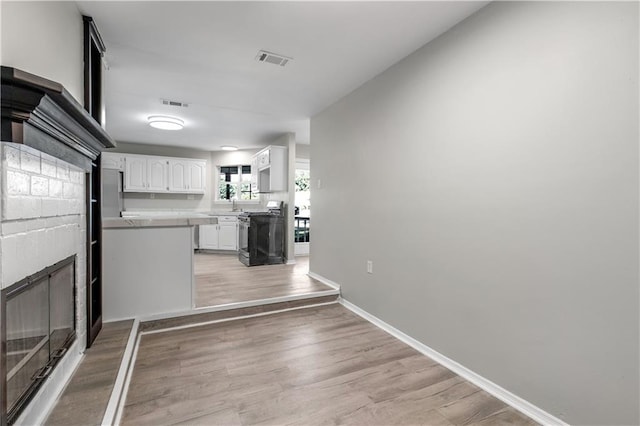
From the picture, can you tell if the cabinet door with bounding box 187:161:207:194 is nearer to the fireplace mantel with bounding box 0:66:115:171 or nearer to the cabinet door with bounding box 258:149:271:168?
the cabinet door with bounding box 258:149:271:168

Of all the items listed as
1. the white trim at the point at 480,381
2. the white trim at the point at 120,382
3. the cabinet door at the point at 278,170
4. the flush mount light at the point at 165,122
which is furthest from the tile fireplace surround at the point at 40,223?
the cabinet door at the point at 278,170

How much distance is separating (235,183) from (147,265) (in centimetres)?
456

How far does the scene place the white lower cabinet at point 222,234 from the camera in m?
6.46

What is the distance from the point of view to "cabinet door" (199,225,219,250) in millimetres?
Answer: 6527

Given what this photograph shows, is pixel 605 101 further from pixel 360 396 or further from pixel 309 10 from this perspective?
pixel 360 396

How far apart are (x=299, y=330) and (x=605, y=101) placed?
2.61m

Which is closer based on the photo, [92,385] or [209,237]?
[92,385]

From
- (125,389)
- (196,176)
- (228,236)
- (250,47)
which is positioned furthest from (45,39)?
(196,176)

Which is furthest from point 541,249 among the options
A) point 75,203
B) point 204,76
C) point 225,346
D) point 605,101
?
point 204,76

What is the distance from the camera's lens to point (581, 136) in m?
1.49

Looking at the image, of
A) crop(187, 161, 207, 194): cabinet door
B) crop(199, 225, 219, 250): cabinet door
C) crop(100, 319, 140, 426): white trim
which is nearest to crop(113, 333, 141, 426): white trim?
crop(100, 319, 140, 426): white trim

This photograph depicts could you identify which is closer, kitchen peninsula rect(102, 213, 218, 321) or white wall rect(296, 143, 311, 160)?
kitchen peninsula rect(102, 213, 218, 321)

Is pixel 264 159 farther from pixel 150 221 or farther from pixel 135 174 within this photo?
pixel 150 221

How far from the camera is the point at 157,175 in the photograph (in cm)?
636
